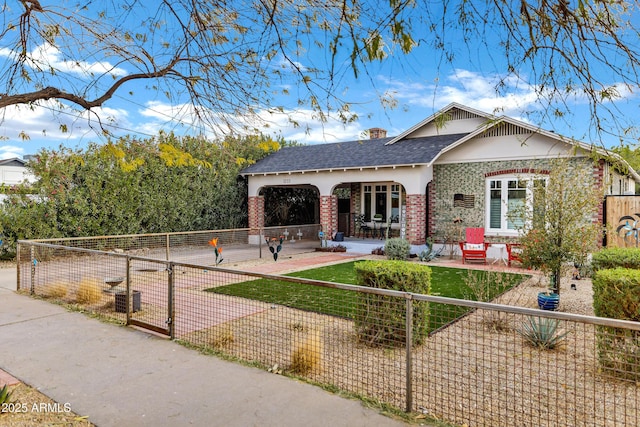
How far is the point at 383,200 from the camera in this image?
20109mm

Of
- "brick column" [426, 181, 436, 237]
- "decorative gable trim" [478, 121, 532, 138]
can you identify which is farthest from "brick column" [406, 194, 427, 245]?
"decorative gable trim" [478, 121, 532, 138]

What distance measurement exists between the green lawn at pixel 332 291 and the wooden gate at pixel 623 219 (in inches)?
164

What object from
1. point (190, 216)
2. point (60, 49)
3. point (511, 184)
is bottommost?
point (190, 216)

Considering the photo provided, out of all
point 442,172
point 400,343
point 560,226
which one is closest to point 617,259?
point 560,226

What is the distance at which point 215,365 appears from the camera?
459 centimetres

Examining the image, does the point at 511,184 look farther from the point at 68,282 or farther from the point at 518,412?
the point at 68,282

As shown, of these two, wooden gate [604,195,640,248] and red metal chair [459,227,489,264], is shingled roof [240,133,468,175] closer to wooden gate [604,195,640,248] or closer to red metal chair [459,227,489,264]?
red metal chair [459,227,489,264]

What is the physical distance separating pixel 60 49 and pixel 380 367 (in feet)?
20.5

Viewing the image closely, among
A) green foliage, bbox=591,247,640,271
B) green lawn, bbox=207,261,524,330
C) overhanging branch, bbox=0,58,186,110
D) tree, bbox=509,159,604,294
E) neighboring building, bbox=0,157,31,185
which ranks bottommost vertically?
green lawn, bbox=207,261,524,330

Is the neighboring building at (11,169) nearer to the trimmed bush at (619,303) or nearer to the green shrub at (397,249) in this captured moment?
the green shrub at (397,249)

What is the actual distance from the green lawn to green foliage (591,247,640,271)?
→ 5.37 feet

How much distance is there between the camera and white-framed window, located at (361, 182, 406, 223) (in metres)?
19.5

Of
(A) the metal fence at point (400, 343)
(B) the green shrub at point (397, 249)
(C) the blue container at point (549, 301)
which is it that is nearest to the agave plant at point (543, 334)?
(A) the metal fence at point (400, 343)

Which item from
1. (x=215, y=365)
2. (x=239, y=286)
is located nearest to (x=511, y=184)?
(x=239, y=286)
